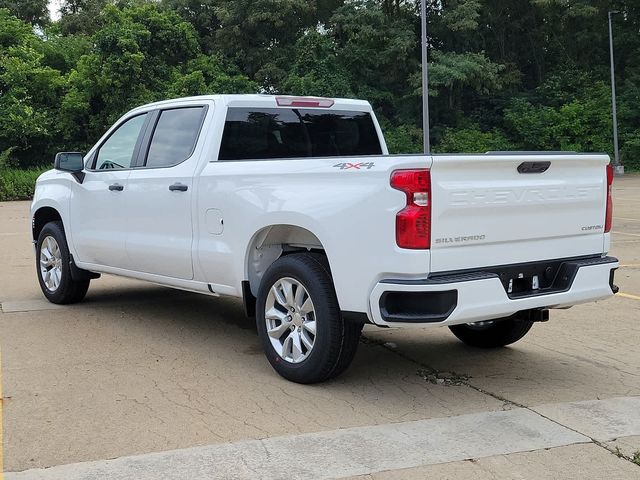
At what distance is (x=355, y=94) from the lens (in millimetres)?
43719

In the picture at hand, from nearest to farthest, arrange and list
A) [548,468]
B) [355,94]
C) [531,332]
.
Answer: [548,468] < [531,332] < [355,94]

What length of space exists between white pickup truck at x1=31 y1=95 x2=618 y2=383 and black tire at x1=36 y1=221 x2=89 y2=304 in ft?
2.55

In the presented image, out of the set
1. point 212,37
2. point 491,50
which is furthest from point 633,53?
point 212,37

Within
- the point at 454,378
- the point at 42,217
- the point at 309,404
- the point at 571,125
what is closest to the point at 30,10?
the point at 571,125

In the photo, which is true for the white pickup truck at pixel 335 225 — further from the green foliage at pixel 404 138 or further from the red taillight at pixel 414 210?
the green foliage at pixel 404 138

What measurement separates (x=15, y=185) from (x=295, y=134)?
101 ft

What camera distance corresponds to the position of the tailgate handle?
15.4 feet

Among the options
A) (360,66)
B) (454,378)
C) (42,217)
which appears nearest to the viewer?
(454,378)

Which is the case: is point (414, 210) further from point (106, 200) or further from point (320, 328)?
point (106, 200)

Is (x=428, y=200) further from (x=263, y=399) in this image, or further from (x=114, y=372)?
(x=114, y=372)

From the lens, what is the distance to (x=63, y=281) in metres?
7.74

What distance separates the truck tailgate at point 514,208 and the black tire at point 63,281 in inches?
181

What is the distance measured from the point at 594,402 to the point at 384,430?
1.43 metres

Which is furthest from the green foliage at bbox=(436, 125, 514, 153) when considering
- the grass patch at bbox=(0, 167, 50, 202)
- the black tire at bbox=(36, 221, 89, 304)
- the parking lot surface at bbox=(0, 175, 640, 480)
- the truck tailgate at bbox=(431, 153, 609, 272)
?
the truck tailgate at bbox=(431, 153, 609, 272)
